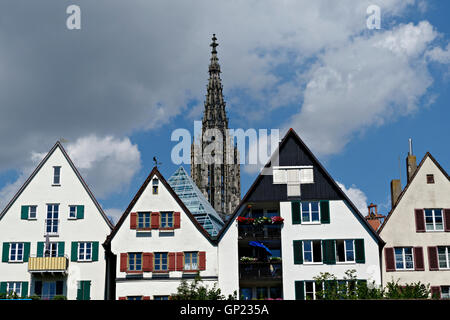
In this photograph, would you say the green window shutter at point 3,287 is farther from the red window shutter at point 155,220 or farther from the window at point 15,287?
the red window shutter at point 155,220

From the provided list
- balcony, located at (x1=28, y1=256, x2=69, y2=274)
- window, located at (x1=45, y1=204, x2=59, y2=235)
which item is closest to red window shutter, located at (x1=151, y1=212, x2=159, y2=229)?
balcony, located at (x1=28, y1=256, x2=69, y2=274)

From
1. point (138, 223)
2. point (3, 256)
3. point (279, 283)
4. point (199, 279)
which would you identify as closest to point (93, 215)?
point (138, 223)

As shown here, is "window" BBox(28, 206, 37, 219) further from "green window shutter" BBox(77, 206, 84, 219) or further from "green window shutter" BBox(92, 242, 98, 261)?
"green window shutter" BBox(92, 242, 98, 261)

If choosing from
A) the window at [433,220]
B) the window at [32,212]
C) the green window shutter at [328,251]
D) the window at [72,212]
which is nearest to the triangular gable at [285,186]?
the green window shutter at [328,251]

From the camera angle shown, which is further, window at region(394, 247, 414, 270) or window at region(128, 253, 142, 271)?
window at region(128, 253, 142, 271)

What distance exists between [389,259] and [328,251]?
445cm

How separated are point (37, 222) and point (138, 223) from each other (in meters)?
8.03

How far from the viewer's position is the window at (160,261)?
45.6 metres

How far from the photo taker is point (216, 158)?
149 meters

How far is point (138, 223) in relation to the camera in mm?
46344

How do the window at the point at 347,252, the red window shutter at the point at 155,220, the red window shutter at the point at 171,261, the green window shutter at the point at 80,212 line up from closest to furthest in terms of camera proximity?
the window at the point at 347,252
the red window shutter at the point at 171,261
the red window shutter at the point at 155,220
the green window shutter at the point at 80,212

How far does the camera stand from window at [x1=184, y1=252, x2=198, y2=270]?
150 ft

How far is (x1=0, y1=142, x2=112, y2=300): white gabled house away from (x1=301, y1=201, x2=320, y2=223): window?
14890 mm

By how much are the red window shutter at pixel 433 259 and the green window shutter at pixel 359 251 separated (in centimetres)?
485
